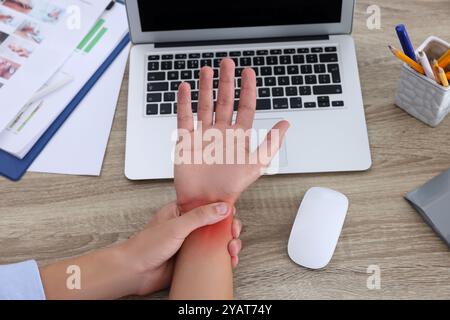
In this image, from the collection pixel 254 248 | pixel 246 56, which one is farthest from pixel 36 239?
pixel 246 56

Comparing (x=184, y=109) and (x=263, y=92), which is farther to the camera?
(x=263, y=92)

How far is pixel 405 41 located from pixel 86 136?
20.3 inches

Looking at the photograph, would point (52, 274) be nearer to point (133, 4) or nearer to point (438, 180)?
point (133, 4)

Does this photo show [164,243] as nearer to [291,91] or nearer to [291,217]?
[291,217]

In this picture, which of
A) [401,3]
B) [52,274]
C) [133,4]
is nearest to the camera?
[52,274]

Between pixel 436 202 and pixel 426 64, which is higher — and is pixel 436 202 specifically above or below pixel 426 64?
below

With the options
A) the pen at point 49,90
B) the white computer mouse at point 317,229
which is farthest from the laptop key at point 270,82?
the pen at point 49,90

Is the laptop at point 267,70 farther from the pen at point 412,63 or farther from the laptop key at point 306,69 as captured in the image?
the pen at point 412,63

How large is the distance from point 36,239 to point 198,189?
26 cm

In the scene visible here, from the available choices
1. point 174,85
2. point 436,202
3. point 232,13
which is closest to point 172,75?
point 174,85

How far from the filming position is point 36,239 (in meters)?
0.84

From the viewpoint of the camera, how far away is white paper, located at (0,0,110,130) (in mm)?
952

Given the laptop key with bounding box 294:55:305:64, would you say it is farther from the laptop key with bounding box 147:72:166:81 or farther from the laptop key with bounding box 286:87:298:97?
the laptop key with bounding box 147:72:166:81

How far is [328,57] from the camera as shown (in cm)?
95
